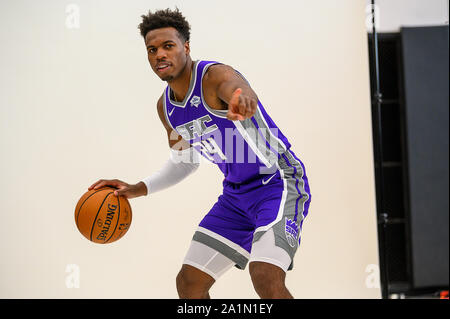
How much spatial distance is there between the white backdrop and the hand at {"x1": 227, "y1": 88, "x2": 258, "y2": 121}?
1.95 meters

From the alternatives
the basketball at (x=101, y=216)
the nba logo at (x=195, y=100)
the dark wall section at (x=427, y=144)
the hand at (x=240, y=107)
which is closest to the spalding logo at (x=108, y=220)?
the basketball at (x=101, y=216)

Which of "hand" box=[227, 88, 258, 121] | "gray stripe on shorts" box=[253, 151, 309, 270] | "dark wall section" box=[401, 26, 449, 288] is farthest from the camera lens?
"dark wall section" box=[401, 26, 449, 288]

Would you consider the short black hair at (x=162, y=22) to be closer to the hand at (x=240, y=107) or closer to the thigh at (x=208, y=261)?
the hand at (x=240, y=107)

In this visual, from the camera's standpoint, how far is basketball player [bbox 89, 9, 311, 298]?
2082mm

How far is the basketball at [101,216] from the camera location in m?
2.36

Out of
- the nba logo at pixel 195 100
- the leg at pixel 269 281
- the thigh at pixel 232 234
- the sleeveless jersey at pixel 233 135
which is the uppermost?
the nba logo at pixel 195 100

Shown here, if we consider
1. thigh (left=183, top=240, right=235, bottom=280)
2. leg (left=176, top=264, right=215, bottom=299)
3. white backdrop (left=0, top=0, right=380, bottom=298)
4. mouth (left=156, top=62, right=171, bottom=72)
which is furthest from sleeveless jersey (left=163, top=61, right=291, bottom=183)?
white backdrop (left=0, top=0, right=380, bottom=298)

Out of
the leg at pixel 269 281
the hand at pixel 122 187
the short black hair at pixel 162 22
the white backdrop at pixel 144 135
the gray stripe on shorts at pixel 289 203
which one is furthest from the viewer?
the white backdrop at pixel 144 135

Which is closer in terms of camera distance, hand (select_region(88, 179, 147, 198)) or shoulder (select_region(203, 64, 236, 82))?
shoulder (select_region(203, 64, 236, 82))

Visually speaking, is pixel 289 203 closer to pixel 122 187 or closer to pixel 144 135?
pixel 122 187

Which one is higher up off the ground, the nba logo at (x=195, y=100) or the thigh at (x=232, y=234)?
the nba logo at (x=195, y=100)

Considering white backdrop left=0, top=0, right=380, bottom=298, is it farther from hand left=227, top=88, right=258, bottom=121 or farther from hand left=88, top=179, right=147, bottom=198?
hand left=227, top=88, right=258, bottom=121

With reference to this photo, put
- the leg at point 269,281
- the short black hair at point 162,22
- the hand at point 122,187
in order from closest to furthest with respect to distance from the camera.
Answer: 1. the leg at point 269,281
2. the short black hair at point 162,22
3. the hand at point 122,187

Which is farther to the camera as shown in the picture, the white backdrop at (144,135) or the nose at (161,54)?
the white backdrop at (144,135)
